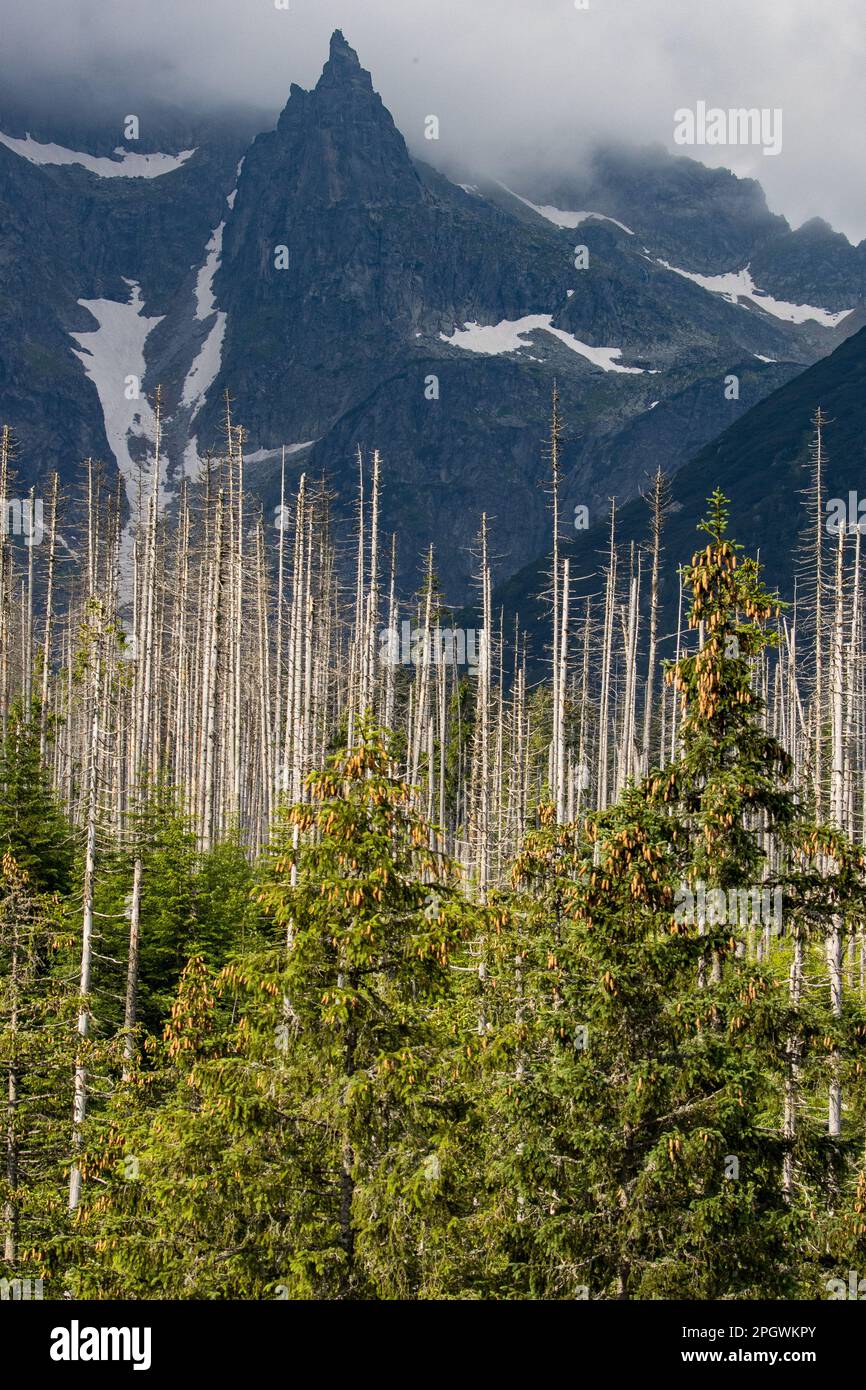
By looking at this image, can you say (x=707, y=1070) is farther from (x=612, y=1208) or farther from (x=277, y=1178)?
(x=277, y=1178)

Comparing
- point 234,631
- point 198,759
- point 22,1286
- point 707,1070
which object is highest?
point 234,631

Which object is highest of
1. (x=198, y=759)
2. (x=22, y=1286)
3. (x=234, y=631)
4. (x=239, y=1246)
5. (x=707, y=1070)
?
(x=234, y=631)

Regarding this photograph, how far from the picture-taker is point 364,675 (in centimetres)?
4178

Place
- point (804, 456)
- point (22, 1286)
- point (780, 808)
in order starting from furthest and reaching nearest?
point (804, 456) → point (22, 1286) → point (780, 808)

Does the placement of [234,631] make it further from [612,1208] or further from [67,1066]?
[612,1208]

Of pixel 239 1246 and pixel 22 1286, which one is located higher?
pixel 239 1246

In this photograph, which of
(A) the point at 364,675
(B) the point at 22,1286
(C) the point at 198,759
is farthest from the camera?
(C) the point at 198,759

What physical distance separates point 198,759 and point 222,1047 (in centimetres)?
2944
